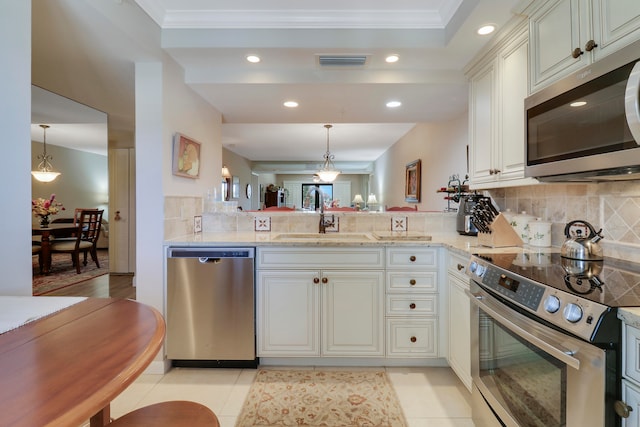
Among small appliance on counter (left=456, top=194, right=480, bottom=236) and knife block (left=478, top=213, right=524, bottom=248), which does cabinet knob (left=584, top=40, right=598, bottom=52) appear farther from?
small appliance on counter (left=456, top=194, right=480, bottom=236)

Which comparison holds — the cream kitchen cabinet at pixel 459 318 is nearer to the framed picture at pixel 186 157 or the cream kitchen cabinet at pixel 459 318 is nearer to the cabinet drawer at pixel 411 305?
the cabinet drawer at pixel 411 305

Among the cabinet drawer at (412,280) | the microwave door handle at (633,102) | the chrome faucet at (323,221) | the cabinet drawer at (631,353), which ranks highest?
the microwave door handle at (633,102)

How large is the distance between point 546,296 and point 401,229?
1705 mm

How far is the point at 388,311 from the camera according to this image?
2.16 metres

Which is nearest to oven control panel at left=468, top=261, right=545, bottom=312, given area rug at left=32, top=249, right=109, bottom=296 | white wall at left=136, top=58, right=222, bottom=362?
white wall at left=136, top=58, right=222, bottom=362

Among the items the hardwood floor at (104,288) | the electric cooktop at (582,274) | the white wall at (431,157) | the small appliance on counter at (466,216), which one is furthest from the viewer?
the hardwood floor at (104,288)

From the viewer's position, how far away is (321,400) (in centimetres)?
186

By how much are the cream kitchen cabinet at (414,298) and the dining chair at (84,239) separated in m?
3.47

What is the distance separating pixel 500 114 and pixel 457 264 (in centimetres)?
99

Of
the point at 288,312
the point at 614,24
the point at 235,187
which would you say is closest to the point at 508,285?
the point at 614,24

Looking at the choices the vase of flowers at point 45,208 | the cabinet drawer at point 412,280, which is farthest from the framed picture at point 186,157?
the cabinet drawer at point 412,280

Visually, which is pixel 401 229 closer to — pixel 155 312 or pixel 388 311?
pixel 388 311

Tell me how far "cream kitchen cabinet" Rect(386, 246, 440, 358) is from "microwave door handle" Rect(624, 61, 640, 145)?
1.30m

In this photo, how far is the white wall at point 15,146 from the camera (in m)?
1.30
